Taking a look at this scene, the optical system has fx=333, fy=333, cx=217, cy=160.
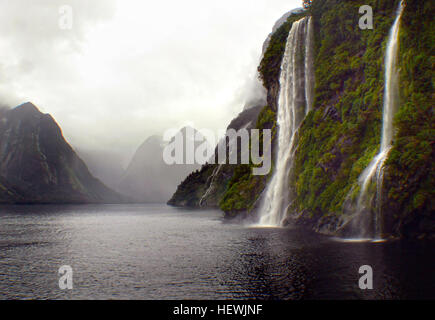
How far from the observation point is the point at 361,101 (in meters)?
43.9

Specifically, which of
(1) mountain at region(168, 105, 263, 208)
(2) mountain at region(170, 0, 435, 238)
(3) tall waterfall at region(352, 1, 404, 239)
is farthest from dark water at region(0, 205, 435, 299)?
(1) mountain at region(168, 105, 263, 208)

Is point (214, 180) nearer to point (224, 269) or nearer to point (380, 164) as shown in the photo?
point (380, 164)

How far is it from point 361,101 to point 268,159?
22.1 meters

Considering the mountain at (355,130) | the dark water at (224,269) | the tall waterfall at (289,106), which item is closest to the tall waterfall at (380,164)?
the mountain at (355,130)

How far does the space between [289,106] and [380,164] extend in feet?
90.7

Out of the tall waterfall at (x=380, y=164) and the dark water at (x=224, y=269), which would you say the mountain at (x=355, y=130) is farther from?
the dark water at (x=224, y=269)

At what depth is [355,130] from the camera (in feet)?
142

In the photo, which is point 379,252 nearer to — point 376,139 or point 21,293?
point 376,139

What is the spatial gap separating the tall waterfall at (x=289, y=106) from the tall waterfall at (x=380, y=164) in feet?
50.5

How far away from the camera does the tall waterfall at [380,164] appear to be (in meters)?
34.3

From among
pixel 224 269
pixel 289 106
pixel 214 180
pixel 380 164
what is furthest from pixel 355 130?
pixel 214 180

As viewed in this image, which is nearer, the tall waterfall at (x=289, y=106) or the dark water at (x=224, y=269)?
the dark water at (x=224, y=269)

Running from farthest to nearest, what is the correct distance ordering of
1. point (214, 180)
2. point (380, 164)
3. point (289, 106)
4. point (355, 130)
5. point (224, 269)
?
point (214, 180) → point (289, 106) → point (355, 130) → point (380, 164) → point (224, 269)
